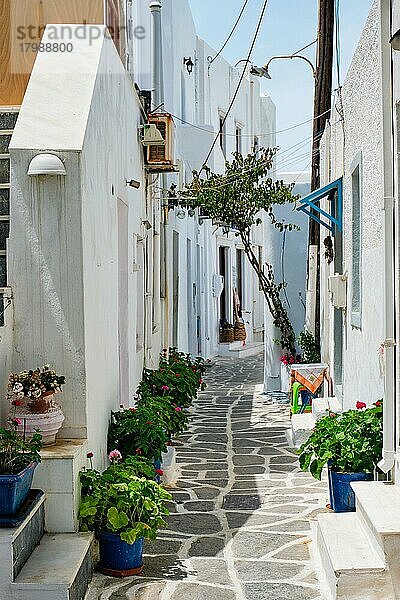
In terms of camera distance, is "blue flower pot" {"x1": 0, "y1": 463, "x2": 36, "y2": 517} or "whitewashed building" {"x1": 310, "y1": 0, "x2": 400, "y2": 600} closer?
"blue flower pot" {"x1": 0, "y1": 463, "x2": 36, "y2": 517}

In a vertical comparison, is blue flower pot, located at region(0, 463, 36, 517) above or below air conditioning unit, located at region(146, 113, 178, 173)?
below

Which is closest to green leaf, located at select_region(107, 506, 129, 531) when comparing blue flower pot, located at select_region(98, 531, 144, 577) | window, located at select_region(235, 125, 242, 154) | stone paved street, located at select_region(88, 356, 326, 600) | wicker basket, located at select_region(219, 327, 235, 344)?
blue flower pot, located at select_region(98, 531, 144, 577)

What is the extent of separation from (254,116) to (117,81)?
21731 millimetres

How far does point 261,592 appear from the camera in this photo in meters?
5.43

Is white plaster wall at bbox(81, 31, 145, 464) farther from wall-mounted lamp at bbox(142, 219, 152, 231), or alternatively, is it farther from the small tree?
the small tree

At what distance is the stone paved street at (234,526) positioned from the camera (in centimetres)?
547

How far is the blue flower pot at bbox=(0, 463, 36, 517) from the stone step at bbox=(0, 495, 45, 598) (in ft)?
0.31

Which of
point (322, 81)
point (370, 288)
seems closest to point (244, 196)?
point (322, 81)

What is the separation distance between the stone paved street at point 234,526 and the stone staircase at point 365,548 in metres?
0.35

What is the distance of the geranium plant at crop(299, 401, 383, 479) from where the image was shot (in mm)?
6195

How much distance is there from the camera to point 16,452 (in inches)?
198

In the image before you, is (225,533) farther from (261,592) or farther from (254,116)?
(254,116)

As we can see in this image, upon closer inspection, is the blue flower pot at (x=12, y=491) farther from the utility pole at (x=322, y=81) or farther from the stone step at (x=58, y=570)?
the utility pole at (x=322, y=81)

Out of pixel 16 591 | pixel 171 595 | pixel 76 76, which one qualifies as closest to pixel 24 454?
pixel 16 591
